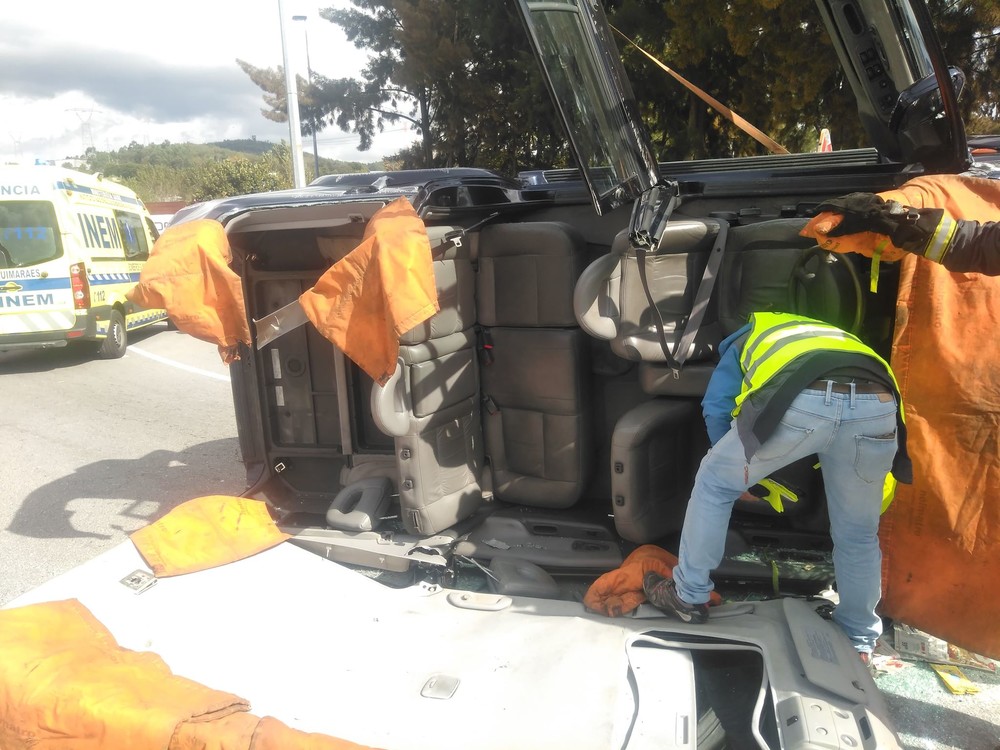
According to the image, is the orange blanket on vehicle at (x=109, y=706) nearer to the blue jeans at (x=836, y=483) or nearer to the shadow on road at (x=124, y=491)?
the blue jeans at (x=836, y=483)

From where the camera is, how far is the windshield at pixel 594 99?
2.72m

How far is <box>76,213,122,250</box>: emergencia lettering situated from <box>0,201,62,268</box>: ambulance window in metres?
0.40

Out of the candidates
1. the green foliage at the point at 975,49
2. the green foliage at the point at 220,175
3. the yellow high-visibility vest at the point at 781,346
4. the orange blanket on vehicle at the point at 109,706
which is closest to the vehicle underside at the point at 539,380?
the yellow high-visibility vest at the point at 781,346

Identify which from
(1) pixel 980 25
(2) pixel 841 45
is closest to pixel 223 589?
(2) pixel 841 45

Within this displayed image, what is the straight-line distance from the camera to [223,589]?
2.90 m

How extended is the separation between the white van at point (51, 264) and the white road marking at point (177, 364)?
56cm

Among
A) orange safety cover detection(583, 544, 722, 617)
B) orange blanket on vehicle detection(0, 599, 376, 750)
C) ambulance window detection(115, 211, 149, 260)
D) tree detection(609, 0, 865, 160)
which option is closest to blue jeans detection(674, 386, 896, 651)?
orange safety cover detection(583, 544, 722, 617)

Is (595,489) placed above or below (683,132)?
below

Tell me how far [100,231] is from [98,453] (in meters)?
5.21

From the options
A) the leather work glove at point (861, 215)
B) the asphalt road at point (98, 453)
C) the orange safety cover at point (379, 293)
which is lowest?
the asphalt road at point (98, 453)

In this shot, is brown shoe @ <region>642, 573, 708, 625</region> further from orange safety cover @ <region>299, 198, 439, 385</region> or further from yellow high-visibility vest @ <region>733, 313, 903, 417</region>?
orange safety cover @ <region>299, 198, 439, 385</region>

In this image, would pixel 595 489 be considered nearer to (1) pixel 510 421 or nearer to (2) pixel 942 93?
(1) pixel 510 421

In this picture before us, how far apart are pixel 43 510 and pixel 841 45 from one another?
530 cm

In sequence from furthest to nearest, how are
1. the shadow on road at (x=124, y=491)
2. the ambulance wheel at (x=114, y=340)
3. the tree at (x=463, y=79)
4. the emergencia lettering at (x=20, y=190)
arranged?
the tree at (x=463, y=79)
the ambulance wheel at (x=114, y=340)
the emergencia lettering at (x=20, y=190)
the shadow on road at (x=124, y=491)
